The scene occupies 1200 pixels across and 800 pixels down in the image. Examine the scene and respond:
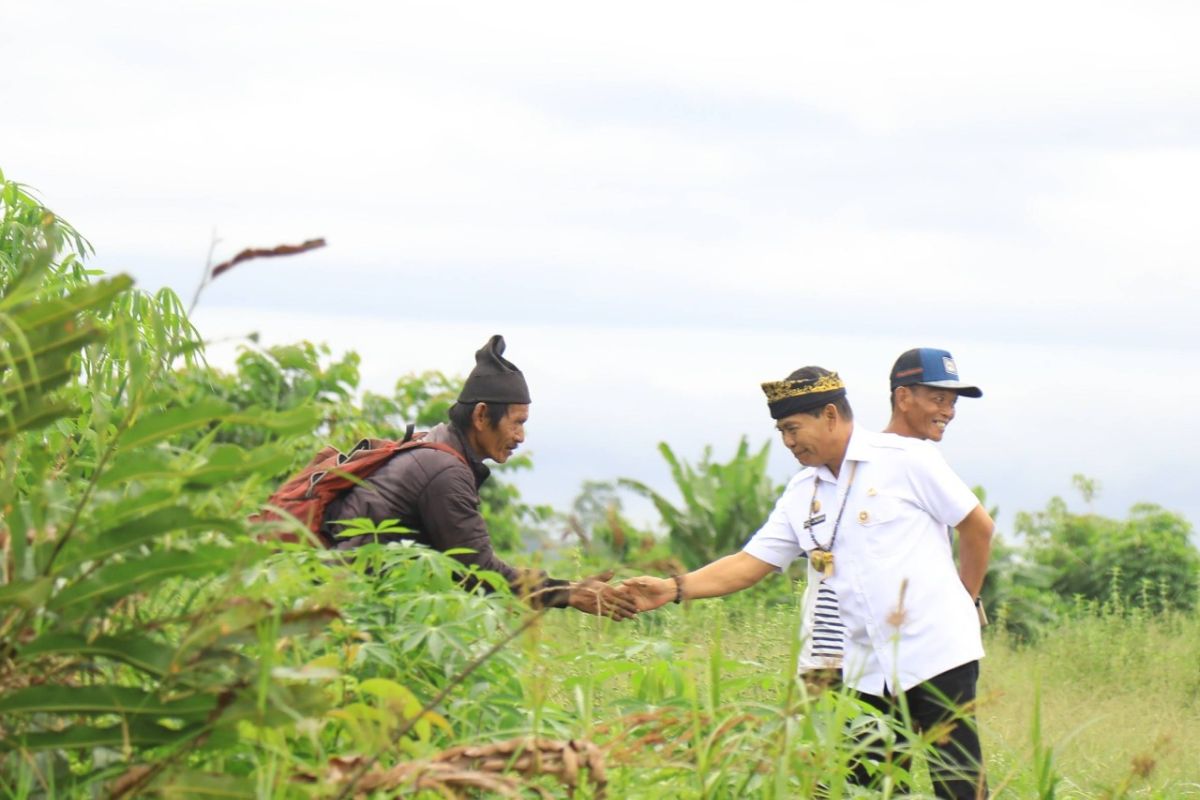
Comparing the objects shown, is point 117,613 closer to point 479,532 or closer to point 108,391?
point 108,391

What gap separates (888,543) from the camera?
5.61 m

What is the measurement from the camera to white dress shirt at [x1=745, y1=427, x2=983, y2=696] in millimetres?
5484

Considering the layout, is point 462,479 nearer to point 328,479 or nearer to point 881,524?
point 328,479

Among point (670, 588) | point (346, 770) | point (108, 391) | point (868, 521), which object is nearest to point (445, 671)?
point (346, 770)

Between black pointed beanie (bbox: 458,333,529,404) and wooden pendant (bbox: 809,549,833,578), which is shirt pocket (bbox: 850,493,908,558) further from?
black pointed beanie (bbox: 458,333,529,404)

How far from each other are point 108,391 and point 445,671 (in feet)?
5.00

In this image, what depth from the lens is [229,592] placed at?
113 inches

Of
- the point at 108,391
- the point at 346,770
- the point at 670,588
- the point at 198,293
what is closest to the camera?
the point at 198,293

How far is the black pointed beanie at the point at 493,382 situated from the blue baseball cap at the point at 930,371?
1688 millimetres

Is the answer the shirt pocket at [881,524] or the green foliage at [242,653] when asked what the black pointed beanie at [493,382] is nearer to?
the shirt pocket at [881,524]

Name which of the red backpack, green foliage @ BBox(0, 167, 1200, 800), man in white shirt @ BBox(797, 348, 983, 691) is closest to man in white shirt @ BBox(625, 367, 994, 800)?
man in white shirt @ BBox(797, 348, 983, 691)

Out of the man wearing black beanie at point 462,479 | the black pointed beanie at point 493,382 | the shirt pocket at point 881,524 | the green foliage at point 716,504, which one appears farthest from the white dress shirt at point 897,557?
the green foliage at point 716,504

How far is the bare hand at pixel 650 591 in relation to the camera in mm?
6324

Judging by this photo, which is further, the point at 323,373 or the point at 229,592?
the point at 323,373
